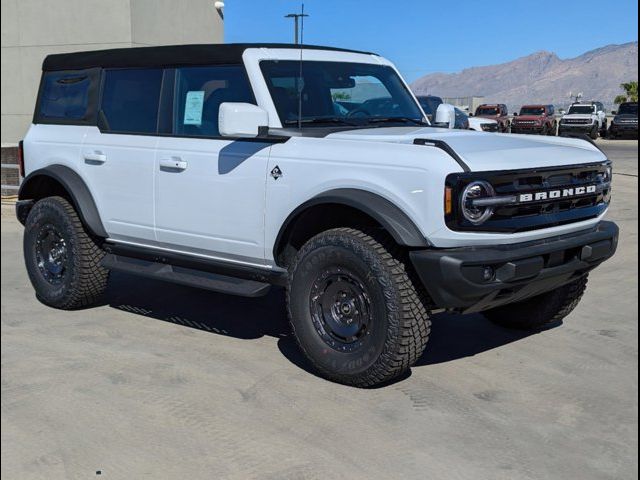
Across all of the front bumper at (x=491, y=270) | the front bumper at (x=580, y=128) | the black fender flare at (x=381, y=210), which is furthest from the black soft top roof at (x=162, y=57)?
the front bumper at (x=580, y=128)

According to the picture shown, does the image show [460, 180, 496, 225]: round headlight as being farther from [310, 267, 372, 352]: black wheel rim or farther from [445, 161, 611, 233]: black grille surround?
[310, 267, 372, 352]: black wheel rim

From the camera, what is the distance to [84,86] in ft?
20.4

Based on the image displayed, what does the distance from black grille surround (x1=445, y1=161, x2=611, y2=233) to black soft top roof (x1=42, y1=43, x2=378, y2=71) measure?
1959 mm

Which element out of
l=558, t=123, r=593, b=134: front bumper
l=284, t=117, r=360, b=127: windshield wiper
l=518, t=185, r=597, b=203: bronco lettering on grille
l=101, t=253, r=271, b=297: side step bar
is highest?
l=284, t=117, r=360, b=127: windshield wiper

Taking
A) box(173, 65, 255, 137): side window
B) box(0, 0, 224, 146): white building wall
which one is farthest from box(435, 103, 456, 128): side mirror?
box(0, 0, 224, 146): white building wall

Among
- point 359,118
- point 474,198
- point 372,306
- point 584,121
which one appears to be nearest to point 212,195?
point 359,118

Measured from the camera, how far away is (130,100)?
230 inches

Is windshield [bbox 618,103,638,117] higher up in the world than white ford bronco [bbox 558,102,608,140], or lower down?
higher up

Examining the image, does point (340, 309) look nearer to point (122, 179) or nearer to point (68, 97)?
point (122, 179)

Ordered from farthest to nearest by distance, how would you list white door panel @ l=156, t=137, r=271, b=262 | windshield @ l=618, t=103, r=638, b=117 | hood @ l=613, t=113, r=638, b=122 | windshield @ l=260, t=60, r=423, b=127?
windshield @ l=618, t=103, r=638, b=117 → hood @ l=613, t=113, r=638, b=122 → windshield @ l=260, t=60, r=423, b=127 → white door panel @ l=156, t=137, r=271, b=262

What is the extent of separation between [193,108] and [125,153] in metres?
0.67

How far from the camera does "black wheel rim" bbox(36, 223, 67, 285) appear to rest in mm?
6211

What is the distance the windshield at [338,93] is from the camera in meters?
5.11

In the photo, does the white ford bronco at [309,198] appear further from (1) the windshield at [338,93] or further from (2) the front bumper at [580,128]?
(2) the front bumper at [580,128]
